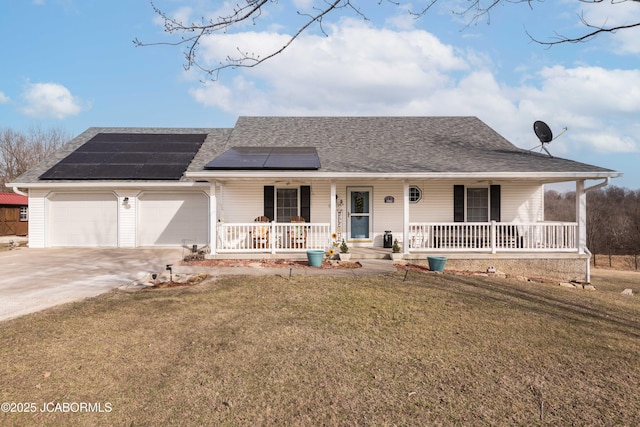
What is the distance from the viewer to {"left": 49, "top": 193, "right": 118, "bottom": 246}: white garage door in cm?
1380

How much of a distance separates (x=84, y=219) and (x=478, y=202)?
1540cm

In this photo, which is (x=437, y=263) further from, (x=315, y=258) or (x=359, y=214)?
(x=359, y=214)

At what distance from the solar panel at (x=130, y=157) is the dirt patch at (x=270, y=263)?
A: 5.29 m

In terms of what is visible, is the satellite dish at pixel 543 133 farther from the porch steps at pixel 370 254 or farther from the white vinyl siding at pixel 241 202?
the white vinyl siding at pixel 241 202

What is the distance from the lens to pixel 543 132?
12406 millimetres

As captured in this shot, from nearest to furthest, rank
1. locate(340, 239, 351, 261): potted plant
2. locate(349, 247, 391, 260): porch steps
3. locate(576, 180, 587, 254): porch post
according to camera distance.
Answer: locate(340, 239, 351, 261): potted plant, locate(576, 180, 587, 254): porch post, locate(349, 247, 391, 260): porch steps

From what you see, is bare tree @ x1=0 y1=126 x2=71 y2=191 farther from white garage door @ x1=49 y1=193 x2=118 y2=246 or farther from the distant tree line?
the distant tree line

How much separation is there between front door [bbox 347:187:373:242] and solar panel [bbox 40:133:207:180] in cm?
698

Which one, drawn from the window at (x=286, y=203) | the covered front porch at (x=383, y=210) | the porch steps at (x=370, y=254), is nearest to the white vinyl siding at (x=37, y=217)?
the covered front porch at (x=383, y=210)

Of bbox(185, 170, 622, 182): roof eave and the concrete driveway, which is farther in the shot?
bbox(185, 170, 622, 182): roof eave

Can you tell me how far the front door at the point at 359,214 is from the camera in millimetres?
12188

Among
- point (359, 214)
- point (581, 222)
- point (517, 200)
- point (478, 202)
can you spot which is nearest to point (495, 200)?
point (478, 202)

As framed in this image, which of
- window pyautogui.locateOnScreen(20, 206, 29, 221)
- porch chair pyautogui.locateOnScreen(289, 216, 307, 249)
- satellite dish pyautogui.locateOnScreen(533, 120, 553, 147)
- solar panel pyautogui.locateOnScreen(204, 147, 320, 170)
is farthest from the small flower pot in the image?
window pyautogui.locateOnScreen(20, 206, 29, 221)

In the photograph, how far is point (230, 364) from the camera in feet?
12.2
